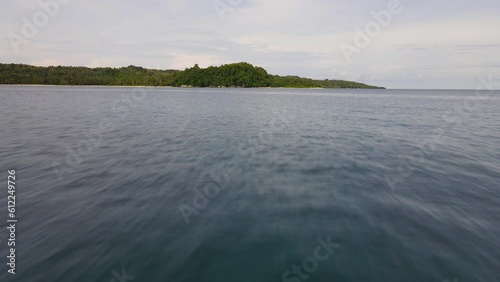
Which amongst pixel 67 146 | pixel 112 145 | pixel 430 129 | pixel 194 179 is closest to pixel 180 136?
pixel 112 145

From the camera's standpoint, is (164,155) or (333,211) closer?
(333,211)

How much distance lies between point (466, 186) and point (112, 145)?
82.0ft

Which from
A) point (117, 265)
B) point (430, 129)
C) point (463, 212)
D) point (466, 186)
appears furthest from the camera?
point (430, 129)

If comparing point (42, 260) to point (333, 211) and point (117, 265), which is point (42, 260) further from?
point (333, 211)

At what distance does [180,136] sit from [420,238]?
855 inches

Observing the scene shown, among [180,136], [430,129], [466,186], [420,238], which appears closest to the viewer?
[420,238]

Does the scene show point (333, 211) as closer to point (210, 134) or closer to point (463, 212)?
point (463, 212)

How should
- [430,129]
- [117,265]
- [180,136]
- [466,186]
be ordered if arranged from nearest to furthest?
1. [117,265]
2. [466,186]
3. [180,136]
4. [430,129]

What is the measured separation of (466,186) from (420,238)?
24.3 ft

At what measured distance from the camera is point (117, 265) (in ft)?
23.9

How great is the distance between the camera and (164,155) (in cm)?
1850

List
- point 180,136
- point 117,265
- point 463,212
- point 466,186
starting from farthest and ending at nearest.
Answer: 1. point 180,136
2. point 466,186
3. point 463,212
4. point 117,265

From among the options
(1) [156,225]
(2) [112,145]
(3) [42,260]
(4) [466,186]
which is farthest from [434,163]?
(2) [112,145]

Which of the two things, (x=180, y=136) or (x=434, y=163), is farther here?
(x=180, y=136)
